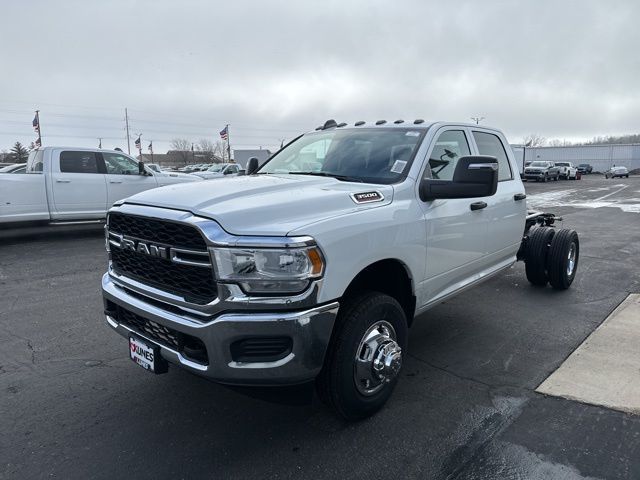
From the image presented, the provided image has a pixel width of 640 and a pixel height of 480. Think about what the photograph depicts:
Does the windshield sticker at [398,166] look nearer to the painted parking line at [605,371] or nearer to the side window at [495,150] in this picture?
the side window at [495,150]

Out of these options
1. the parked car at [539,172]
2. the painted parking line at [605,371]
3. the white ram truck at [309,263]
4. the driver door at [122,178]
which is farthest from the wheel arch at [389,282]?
the parked car at [539,172]

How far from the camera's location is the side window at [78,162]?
32.0 ft

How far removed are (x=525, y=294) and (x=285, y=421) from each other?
13.3ft

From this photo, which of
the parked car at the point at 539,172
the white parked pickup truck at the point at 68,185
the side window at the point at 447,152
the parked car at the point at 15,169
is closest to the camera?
the side window at the point at 447,152

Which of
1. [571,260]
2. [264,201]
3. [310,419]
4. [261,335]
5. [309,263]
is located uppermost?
[264,201]

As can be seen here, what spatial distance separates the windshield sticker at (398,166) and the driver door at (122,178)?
26.9 ft

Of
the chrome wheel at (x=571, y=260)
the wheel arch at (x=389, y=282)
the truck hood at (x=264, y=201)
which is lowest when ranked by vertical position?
the chrome wheel at (x=571, y=260)

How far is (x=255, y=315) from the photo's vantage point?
2.41m

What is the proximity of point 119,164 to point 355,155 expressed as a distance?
27.1ft

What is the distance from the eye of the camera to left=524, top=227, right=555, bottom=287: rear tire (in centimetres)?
589

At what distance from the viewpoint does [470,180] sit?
124 inches

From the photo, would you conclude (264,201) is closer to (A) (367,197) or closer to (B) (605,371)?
(A) (367,197)

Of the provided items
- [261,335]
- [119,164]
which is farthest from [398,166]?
[119,164]

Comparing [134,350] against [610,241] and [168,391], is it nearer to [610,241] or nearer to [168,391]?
[168,391]
